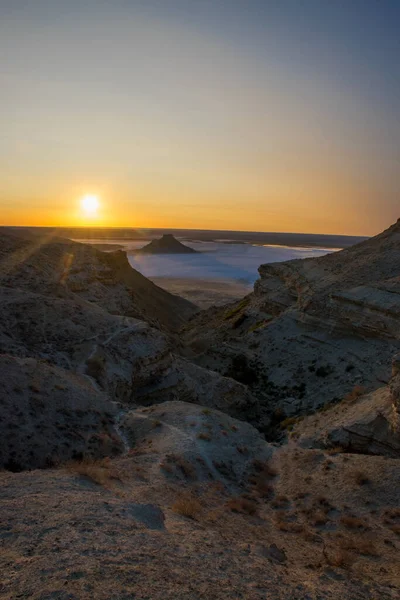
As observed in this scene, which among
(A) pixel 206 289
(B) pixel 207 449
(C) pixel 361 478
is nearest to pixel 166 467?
(B) pixel 207 449

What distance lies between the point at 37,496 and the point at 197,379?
16.8 meters

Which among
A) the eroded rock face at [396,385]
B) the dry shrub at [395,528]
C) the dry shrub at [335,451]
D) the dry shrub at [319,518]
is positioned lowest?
the dry shrub at [319,518]

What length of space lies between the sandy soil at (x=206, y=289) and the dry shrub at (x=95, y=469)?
179 feet

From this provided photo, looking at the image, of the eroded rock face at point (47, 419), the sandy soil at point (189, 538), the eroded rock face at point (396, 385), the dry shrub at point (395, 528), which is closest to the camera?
the sandy soil at point (189, 538)

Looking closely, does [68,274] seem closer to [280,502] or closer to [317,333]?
[317,333]

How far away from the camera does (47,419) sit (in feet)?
47.0

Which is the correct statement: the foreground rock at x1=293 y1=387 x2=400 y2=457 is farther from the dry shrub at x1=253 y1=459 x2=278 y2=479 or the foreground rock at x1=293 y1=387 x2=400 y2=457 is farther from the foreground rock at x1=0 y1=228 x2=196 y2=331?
the foreground rock at x1=0 y1=228 x2=196 y2=331

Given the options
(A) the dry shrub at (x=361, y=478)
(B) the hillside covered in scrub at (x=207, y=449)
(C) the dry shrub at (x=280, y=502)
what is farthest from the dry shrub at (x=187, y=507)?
(A) the dry shrub at (x=361, y=478)

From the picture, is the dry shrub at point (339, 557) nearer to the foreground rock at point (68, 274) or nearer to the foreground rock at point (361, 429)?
the foreground rock at point (361, 429)

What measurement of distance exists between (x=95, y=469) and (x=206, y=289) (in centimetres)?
7745

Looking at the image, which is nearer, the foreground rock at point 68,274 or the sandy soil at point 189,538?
the sandy soil at point 189,538

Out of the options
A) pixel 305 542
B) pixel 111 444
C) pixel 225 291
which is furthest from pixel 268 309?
pixel 225 291

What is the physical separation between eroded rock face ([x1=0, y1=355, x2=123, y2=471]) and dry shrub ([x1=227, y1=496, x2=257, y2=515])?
418 centimetres

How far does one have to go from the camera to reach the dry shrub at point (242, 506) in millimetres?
11961
